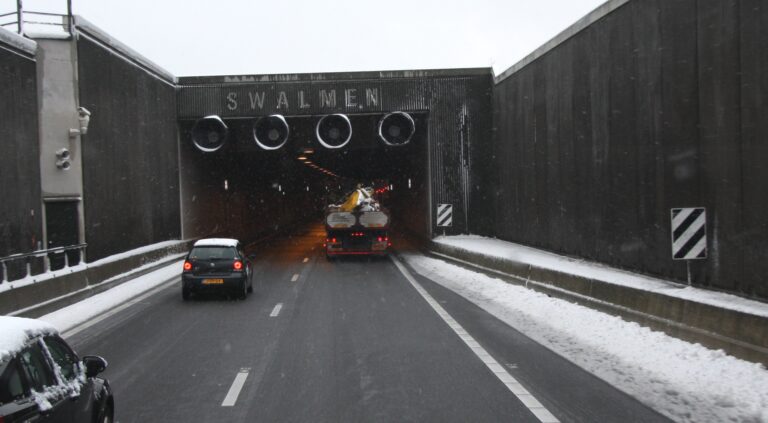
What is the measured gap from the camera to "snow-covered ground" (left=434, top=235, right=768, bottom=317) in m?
10.5

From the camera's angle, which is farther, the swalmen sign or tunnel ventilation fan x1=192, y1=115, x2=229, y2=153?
the swalmen sign

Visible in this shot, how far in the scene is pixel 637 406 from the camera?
756 centimetres

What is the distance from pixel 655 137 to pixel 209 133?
21.0m

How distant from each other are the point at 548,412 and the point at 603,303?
6306 millimetres

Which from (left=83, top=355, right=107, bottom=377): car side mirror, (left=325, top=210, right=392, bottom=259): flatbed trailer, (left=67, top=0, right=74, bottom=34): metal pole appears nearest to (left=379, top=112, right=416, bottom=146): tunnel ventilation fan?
(left=325, top=210, right=392, bottom=259): flatbed trailer

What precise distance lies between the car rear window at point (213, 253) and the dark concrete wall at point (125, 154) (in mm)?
5730

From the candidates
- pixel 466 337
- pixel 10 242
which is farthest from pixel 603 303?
pixel 10 242

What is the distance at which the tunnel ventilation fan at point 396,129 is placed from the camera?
31.3 m

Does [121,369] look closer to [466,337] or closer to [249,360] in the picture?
[249,360]

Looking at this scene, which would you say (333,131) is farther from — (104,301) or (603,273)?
(603,273)

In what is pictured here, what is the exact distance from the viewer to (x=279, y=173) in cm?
5538

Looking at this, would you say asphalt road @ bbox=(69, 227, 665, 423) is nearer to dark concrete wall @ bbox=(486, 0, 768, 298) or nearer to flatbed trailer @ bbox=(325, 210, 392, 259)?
dark concrete wall @ bbox=(486, 0, 768, 298)

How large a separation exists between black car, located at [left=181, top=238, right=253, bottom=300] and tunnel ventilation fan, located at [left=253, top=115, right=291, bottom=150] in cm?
1327

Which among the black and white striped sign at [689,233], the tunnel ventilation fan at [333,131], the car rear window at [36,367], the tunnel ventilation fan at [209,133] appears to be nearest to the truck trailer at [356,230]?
the tunnel ventilation fan at [333,131]
